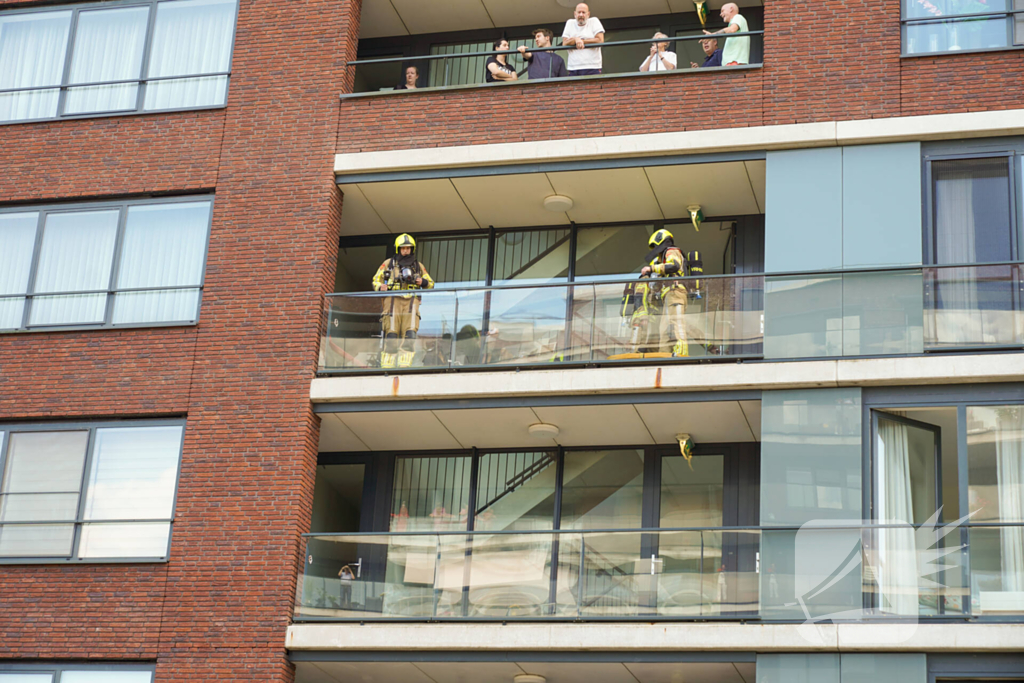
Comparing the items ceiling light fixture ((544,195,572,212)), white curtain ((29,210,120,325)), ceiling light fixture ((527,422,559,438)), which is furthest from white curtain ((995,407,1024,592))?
white curtain ((29,210,120,325))

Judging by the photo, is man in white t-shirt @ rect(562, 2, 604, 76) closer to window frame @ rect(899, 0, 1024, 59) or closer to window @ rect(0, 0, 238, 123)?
window frame @ rect(899, 0, 1024, 59)

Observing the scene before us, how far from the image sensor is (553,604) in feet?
60.5

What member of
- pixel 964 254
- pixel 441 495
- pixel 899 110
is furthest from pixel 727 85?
pixel 441 495

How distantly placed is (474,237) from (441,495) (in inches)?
163

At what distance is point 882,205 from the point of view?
755 inches

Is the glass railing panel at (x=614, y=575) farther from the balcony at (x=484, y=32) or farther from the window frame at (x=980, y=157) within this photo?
the balcony at (x=484, y=32)

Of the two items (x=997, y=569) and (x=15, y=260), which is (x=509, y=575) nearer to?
(x=997, y=569)

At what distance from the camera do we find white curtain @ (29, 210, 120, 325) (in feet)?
70.6

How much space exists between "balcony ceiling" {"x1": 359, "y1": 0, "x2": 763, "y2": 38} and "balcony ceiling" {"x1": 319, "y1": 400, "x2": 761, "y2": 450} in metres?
6.69

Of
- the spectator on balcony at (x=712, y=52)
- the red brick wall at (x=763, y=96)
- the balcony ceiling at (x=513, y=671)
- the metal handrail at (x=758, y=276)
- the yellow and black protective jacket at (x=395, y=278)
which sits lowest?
the balcony ceiling at (x=513, y=671)

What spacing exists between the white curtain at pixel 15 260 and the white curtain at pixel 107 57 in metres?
1.89

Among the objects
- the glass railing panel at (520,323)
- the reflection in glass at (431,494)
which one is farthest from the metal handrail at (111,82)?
the reflection in glass at (431,494)

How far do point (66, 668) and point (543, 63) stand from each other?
423 inches

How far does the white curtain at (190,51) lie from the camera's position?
73.3 ft
